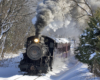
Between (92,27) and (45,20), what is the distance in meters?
3.80

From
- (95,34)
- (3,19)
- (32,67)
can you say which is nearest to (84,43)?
(95,34)

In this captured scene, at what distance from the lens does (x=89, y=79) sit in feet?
24.1

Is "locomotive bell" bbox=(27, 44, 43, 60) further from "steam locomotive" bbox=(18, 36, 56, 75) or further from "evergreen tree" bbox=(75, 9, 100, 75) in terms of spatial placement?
"evergreen tree" bbox=(75, 9, 100, 75)

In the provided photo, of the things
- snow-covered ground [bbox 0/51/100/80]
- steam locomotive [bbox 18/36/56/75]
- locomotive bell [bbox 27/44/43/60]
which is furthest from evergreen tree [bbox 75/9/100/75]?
locomotive bell [bbox 27/44/43/60]

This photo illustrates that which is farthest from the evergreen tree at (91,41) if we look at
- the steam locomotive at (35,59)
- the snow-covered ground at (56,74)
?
the steam locomotive at (35,59)

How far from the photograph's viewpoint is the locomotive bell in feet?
29.3

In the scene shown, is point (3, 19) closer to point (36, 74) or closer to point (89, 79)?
point (36, 74)

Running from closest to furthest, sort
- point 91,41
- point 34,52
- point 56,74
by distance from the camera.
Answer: point 91,41, point 34,52, point 56,74

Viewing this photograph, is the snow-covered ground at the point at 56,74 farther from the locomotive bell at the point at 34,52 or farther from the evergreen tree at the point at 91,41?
the locomotive bell at the point at 34,52

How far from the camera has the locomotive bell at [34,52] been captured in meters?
8.93

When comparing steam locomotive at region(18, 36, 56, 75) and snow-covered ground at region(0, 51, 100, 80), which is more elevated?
steam locomotive at region(18, 36, 56, 75)

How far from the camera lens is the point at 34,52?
905 centimetres

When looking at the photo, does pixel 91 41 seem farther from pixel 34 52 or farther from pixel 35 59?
pixel 35 59

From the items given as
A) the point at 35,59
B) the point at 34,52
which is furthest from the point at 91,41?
the point at 35,59
